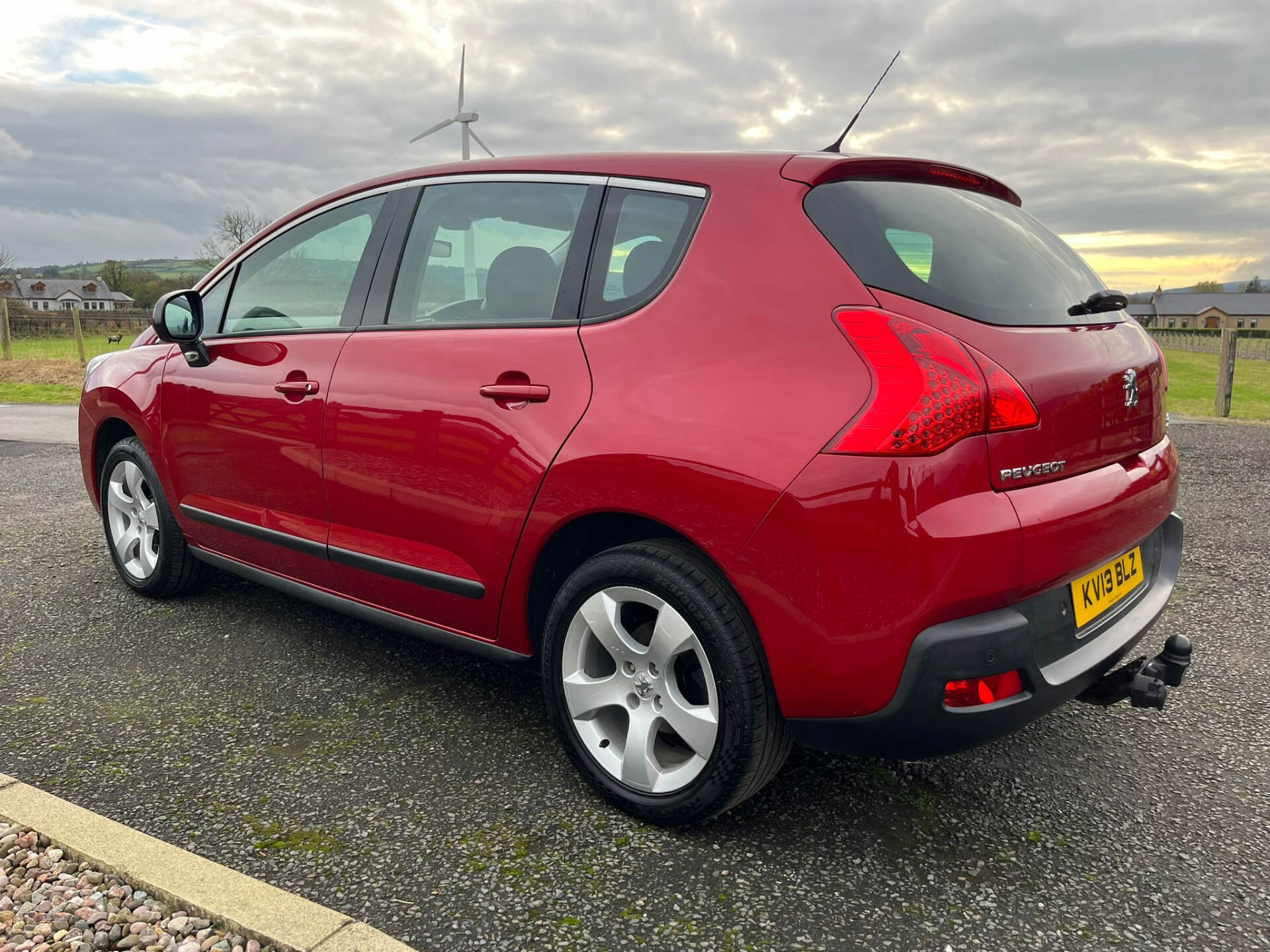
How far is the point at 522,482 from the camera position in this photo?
8.58 ft

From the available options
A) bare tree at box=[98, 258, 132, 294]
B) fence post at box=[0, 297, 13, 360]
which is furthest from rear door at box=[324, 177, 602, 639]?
bare tree at box=[98, 258, 132, 294]

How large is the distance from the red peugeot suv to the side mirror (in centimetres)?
Answer: 70

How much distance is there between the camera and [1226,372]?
509 inches

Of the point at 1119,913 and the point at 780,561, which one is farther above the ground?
the point at 780,561

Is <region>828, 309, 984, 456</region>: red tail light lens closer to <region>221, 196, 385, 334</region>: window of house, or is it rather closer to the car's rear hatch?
the car's rear hatch

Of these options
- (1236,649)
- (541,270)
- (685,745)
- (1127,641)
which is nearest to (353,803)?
(685,745)

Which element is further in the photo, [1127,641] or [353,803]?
[353,803]

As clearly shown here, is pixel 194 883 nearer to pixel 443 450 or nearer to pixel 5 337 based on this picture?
pixel 443 450

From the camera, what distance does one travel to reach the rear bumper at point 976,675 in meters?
2.05

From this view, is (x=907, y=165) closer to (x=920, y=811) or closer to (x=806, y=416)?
(x=806, y=416)

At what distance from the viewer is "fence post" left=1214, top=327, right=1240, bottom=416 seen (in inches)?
503

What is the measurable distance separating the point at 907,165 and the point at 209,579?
3617mm

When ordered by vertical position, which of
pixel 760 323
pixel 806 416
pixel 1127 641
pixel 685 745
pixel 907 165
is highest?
pixel 907 165

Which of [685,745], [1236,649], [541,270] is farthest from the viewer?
[1236,649]
